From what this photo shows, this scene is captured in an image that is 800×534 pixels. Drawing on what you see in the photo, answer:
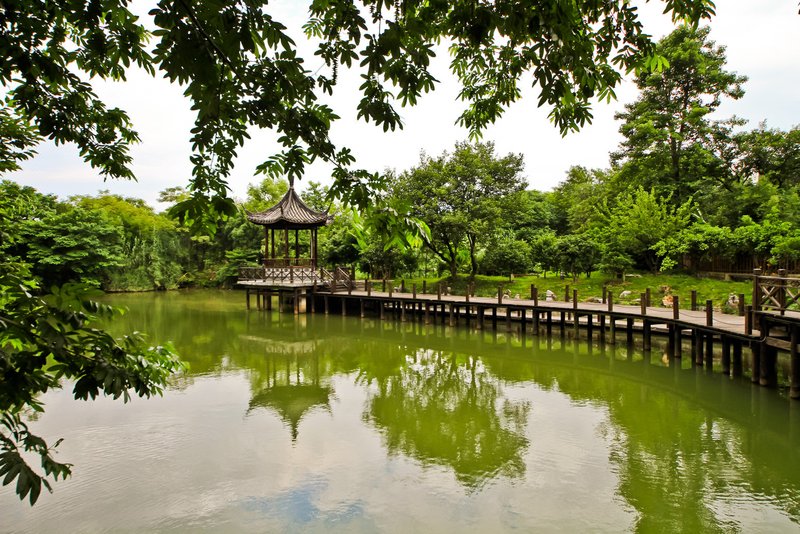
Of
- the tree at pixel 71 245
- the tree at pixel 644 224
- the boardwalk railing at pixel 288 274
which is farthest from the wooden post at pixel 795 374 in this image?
the tree at pixel 71 245

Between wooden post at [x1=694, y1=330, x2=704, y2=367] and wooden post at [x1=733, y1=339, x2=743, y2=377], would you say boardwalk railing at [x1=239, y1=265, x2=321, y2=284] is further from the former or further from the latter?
wooden post at [x1=733, y1=339, x2=743, y2=377]

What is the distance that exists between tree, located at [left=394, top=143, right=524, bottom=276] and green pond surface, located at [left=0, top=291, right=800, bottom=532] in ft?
36.9

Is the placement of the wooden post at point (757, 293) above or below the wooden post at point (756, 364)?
above

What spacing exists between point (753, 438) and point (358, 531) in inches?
241

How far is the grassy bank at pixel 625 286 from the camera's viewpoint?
1827 centimetres

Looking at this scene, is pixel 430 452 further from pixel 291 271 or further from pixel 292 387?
pixel 291 271

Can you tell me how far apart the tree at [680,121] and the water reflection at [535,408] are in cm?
1263

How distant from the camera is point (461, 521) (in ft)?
16.1

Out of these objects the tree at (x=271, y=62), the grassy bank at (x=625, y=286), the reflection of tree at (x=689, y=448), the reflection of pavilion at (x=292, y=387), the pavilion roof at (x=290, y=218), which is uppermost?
the pavilion roof at (x=290, y=218)

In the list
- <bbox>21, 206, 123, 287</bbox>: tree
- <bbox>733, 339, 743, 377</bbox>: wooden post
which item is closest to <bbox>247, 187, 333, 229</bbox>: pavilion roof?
<bbox>21, 206, 123, 287</bbox>: tree

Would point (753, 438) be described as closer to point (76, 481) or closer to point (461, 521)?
point (461, 521)

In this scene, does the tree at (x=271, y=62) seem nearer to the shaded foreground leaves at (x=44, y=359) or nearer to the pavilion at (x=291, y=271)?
the shaded foreground leaves at (x=44, y=359)

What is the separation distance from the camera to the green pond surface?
504cm

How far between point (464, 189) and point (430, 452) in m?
18.3
